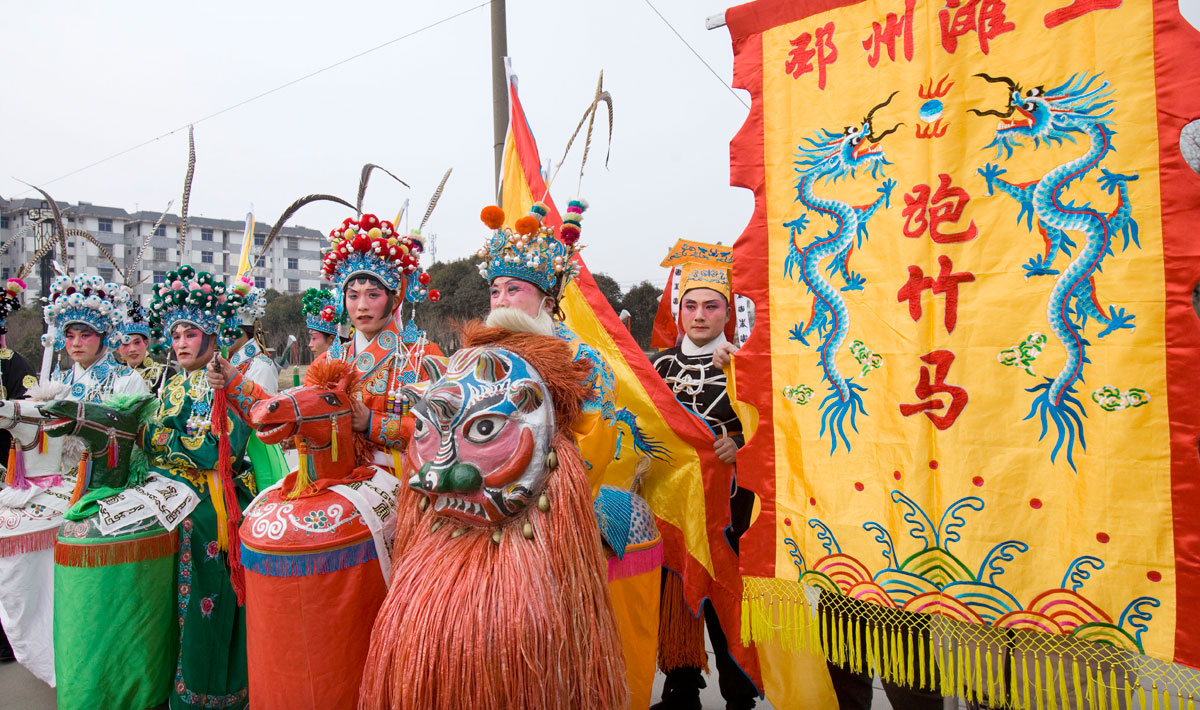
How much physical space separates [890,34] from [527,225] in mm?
1513

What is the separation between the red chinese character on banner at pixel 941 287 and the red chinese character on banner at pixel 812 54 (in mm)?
790

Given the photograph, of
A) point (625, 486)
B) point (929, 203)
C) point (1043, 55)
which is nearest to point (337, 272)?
point (625, 486)

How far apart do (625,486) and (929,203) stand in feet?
5.69

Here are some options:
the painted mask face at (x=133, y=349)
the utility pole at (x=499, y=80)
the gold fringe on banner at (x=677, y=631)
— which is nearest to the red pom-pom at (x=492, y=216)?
the gold fringe on banner at (x=677, y=631)

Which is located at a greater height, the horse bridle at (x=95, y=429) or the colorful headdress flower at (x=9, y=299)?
the colorful headdress flower at (x=9, y=299)

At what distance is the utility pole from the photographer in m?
5.83

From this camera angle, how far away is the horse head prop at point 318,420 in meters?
2.77

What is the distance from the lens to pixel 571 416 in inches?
92.6

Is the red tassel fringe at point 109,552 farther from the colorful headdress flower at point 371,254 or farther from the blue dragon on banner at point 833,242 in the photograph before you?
the blue dragon on banner at point 833,242

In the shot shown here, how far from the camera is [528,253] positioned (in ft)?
9.78

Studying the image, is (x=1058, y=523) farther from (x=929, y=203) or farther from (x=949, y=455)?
(x=929, y=203)

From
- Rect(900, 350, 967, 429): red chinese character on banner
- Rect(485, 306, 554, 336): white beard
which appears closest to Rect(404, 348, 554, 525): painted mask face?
Rect(485, 306, 554, 336): white beard

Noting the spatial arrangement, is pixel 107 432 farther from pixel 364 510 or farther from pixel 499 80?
pixel 499 80

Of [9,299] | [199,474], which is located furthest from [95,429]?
[9,299]
